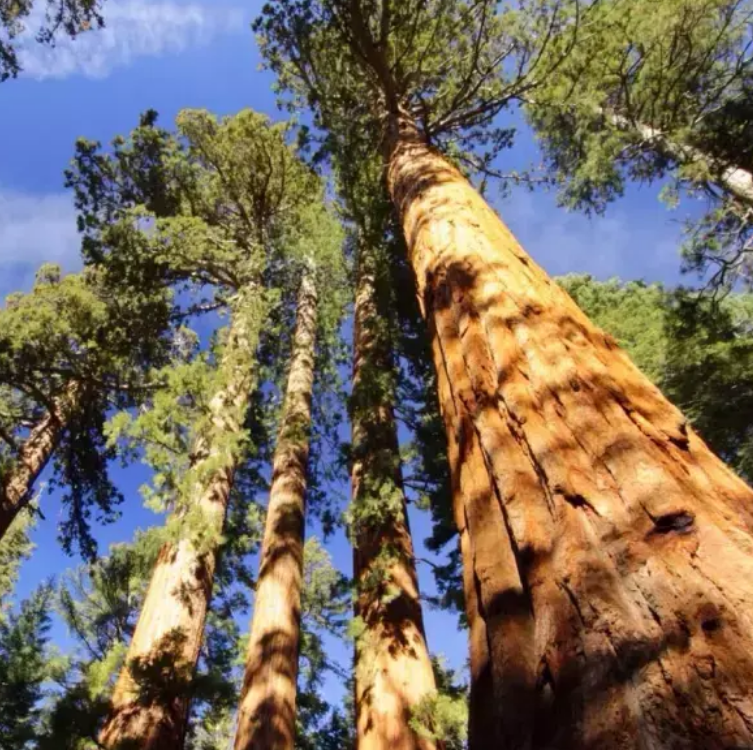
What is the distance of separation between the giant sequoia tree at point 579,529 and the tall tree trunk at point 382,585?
9.52 ft

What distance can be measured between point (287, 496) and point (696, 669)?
6.65 m

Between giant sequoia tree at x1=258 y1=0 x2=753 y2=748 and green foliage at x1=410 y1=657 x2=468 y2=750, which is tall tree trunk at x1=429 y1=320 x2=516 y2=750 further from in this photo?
green foliage at x1=410 y1=657 x2=468 y2=750

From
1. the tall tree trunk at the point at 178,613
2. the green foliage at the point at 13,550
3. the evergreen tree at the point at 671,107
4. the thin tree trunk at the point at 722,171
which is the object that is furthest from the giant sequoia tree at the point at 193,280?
the green foliage at the point at 13,550

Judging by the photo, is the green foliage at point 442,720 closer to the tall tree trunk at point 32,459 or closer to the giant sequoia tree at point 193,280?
the giant sequoia tree at point 193,280

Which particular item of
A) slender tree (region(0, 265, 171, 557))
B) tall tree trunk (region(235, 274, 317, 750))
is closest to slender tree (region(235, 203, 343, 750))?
tall tree trunk (region(235, 274, 317, 750))

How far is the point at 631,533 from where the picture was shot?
5.13 ft

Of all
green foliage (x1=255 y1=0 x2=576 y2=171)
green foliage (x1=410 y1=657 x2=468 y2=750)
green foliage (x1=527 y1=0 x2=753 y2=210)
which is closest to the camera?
green foliage (x1=410 y1=657 x2=468 y2=750)

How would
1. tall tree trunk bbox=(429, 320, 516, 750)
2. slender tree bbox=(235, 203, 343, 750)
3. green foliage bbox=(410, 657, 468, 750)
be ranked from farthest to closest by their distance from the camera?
1. slender tree bbox=(235, 203, 343, 750)
2. green foliage bbox=(410, 657, 468, 750)
3. tall tree trunk bbox=(429, 320, 516, 750)

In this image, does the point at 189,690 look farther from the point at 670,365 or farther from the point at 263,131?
the point at 263,131

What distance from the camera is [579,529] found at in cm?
166

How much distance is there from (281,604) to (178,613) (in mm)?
1050

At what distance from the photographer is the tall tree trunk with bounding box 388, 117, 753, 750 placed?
47.0 inches

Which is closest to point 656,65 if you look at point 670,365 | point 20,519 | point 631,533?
point 670,365

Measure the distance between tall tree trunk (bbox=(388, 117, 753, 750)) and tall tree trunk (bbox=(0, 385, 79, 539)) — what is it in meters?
10.5
